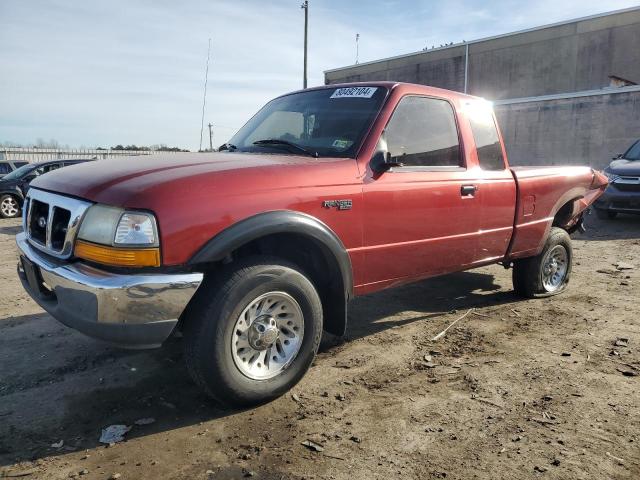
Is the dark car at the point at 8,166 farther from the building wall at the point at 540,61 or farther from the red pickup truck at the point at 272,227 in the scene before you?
the building wall at the point at 540,61

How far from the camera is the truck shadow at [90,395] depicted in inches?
105

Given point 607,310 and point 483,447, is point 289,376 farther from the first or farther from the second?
point 607,310

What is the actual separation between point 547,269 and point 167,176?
168 inches

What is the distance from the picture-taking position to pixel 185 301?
2.59 m

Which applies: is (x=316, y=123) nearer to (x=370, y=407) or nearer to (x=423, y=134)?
(x=423, y=134)

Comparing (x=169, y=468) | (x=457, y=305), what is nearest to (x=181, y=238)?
(x=169, y=468)

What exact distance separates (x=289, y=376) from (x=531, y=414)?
4.72ft

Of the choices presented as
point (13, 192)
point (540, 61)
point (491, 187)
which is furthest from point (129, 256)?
point (540, 61)

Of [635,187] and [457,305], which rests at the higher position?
[635,187]

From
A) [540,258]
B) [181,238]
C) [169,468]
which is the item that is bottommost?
[169,468]

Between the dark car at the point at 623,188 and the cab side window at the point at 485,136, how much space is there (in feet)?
23.6

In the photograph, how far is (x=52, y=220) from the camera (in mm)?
2869

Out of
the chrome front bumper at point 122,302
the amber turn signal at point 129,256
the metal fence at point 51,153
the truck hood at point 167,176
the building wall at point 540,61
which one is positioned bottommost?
the chrome front bumper at point 122,302

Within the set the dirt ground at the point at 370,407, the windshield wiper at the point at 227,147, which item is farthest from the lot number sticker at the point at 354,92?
the dirt ground at the point at 370,407
